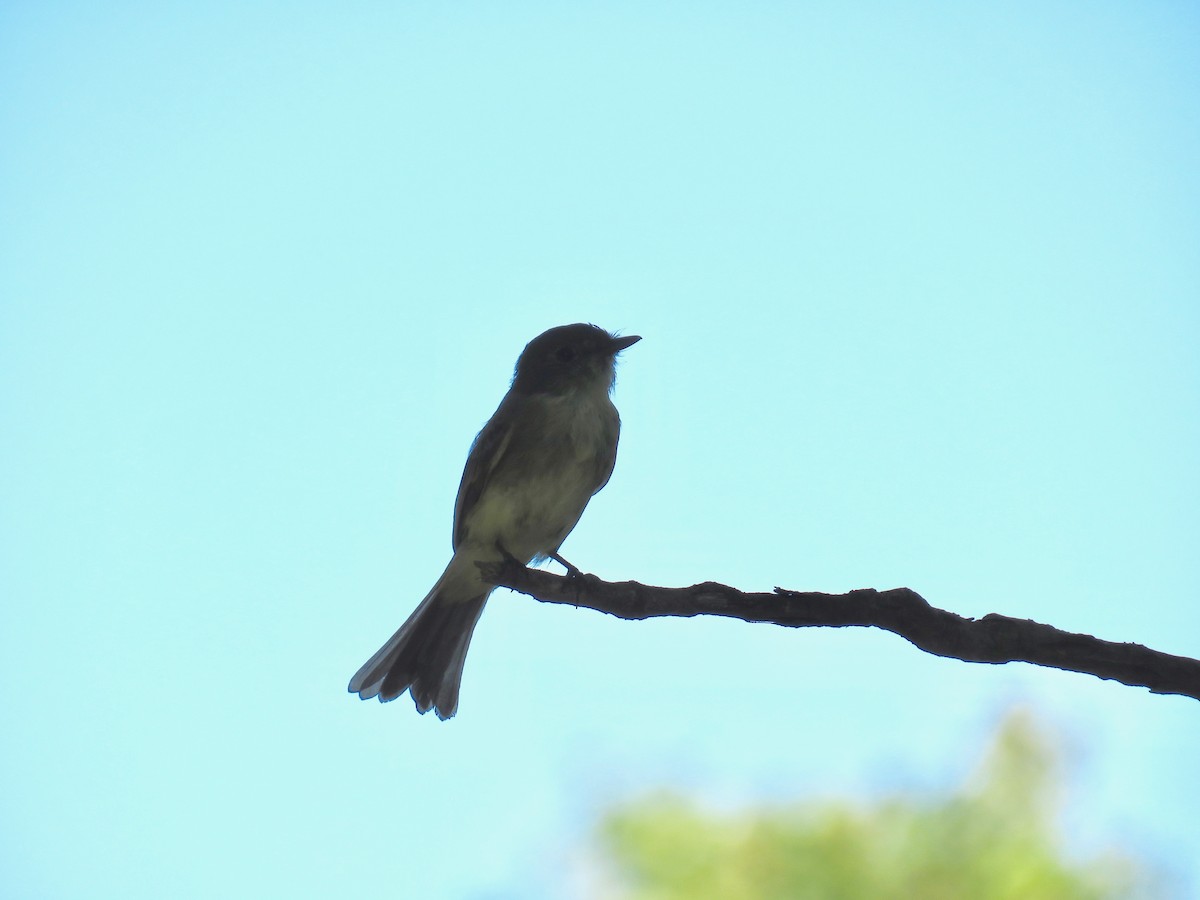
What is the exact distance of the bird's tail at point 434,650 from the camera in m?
5.67

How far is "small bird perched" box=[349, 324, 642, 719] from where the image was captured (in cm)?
539

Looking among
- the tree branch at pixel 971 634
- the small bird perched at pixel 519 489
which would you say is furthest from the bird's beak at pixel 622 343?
the tree branch at pixel 971 634

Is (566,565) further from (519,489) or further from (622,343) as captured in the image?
(622,343)

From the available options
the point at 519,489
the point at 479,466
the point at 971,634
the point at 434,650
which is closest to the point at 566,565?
the point at 519,489

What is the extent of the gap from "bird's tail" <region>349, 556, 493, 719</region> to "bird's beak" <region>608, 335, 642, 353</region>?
1.43 metres

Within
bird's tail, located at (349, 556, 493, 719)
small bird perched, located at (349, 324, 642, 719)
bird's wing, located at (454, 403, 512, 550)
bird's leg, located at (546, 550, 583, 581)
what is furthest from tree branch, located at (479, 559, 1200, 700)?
bird's tail, located at (349, 556, 493, 719)

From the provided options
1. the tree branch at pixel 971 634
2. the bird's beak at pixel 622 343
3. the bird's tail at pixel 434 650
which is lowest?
the tree branch at pixel 971 634

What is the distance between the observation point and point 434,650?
584 centimetres

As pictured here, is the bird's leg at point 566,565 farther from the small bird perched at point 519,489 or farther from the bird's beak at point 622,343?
the bird's beak at point 622,343

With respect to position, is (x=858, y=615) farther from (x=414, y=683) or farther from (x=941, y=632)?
(x=414, y=683)

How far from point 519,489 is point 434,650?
1126 mm

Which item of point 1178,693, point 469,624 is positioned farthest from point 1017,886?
point 1178,693

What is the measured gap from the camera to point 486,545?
5488 mm

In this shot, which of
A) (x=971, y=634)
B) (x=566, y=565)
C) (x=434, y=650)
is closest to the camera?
(x=971, y=634)
